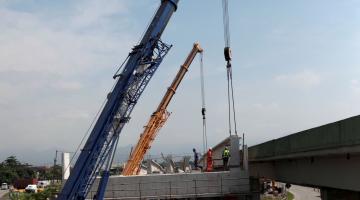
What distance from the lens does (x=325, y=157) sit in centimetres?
1641

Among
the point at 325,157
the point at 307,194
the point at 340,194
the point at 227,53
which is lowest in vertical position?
the point at 307,194

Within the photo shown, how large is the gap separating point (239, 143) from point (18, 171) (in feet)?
483

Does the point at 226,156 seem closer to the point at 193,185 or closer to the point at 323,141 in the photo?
the point at 193,185

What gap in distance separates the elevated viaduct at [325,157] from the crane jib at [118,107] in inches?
273

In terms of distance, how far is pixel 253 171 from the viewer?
31.6 meters

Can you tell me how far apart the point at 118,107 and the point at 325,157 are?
1153 centimetres

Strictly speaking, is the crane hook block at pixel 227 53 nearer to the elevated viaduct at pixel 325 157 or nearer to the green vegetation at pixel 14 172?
the elevated viaduct at pixel 325 157

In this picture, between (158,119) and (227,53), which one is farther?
(158,119)

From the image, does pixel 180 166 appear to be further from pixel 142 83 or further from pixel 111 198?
pixel 142 83

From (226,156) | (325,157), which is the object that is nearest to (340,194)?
(325,157)

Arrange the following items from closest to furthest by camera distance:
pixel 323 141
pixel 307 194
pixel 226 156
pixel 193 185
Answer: pixel 323 141, pixel 193 185, pixel 226 156, pixel 307 194

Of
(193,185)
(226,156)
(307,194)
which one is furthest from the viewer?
(307,194)

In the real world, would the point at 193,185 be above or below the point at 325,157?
below

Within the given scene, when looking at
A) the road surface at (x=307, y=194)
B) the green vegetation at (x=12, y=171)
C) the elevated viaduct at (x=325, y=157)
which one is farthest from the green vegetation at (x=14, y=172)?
the elevated viaduct at (x=325, y=157)
